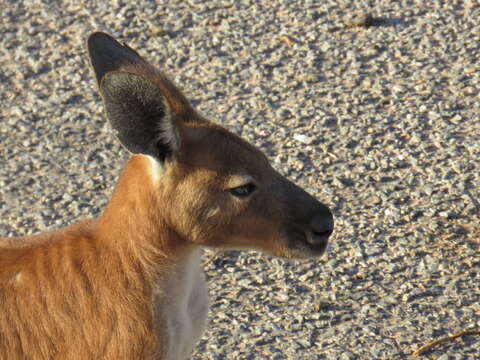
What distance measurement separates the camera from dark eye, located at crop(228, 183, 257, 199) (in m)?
4.04

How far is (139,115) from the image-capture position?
382 cm

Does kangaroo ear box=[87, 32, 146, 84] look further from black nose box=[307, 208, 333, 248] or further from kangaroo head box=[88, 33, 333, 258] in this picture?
black nose box=[307, 208, 333, 248]

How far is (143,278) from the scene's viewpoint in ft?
13.5

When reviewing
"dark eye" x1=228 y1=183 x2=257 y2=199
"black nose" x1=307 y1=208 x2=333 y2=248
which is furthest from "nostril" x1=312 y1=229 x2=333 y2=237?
"dark eye" x1=228 y1=183 x2=257 y2=199

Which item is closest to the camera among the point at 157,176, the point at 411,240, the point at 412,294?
the point at 157,176

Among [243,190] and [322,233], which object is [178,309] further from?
[322,233]

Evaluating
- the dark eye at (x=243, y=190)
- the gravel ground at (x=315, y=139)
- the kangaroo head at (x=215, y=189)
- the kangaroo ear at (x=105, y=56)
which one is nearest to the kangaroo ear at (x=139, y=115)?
the kangaroo head at (x=215, y=189)

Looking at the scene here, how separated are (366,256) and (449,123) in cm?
145

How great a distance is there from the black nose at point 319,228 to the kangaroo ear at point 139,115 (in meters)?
0.60

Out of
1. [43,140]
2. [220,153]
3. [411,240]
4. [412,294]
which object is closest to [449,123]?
[411,240]

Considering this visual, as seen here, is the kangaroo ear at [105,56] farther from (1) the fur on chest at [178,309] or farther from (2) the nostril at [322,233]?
(2) the nostril at [322,233]

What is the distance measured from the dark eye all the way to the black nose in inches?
10.2

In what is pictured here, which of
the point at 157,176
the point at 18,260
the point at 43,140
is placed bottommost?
the point at 43,140

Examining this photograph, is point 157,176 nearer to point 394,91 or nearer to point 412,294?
point 412,294
